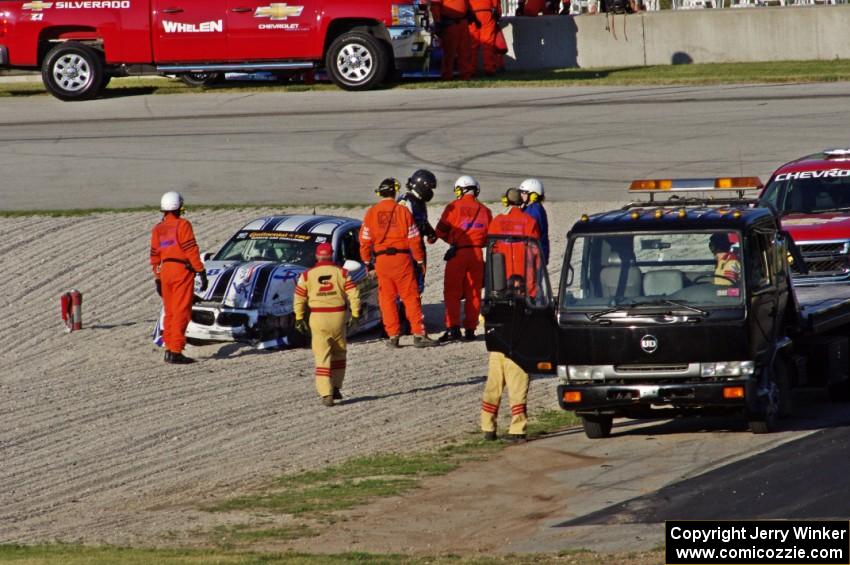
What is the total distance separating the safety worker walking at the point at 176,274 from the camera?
1769cm

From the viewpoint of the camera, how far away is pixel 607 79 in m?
33.2

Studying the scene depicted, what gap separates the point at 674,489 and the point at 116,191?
15230mm

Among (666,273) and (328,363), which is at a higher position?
(666,273)

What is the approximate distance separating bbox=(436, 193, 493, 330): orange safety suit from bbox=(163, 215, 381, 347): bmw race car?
3.75 ft

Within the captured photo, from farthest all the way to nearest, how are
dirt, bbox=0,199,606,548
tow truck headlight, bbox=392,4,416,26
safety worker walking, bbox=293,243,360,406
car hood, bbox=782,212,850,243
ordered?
1. tow truck headlight, bbox=392,4,416,26
2. car hood, bbox=782,212,850,243
3. safety worker walking, bbox=293,243,360,406
4. dirt, bbox=0,199,606,548

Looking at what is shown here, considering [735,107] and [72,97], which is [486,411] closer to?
[735,107]

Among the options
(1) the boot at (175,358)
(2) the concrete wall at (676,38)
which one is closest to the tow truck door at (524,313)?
(1) the boot at (175,358)

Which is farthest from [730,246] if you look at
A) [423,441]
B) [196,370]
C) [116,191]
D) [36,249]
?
[116,191]

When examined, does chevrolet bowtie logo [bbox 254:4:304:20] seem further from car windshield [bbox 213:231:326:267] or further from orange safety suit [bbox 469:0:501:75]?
car windshield [bbox 213:231:326:267]

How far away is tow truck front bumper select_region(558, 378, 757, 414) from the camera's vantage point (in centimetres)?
1323

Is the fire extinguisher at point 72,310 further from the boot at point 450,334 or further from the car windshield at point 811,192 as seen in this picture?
the car windshield at point 811,192

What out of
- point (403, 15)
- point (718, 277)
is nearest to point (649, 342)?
point (718, 277)

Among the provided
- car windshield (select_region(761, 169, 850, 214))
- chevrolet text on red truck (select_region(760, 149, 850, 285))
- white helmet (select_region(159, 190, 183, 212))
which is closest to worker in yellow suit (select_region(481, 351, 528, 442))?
chevrolet text on red truck (select_region(760, 149, 850, 285))

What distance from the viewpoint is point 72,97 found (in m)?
31.3
